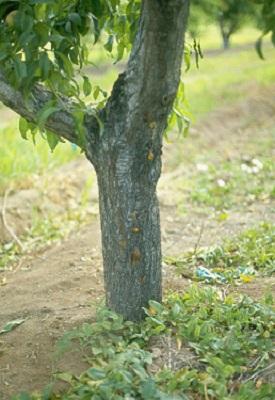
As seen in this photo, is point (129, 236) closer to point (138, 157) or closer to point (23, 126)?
point (138, 157)

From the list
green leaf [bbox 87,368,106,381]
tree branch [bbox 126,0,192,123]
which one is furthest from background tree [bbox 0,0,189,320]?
green leaf [bbox 87,368,106,381]

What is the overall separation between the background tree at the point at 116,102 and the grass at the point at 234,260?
0.74 meters

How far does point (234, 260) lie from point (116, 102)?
5.50ft

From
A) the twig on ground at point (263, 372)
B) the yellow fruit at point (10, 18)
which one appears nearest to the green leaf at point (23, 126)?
the yellow fruit at point (10, 18)

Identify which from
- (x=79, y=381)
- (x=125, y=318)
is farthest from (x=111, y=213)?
(x=79, y=381)

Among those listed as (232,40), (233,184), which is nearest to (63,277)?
(233,184)

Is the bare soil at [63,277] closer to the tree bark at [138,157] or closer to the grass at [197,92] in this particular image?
the grass at [197,92]

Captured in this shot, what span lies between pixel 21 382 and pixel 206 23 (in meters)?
2.01

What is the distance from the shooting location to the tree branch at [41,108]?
302 cm

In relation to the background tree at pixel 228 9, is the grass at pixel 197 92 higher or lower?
lower

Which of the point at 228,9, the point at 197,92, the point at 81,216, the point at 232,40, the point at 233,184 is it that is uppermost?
the point at 228,9

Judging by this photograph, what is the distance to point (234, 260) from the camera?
424 centimetres

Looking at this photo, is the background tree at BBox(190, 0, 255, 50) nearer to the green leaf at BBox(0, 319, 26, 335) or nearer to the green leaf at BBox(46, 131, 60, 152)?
the green leaf at BBox(46, 131, 60, 152)

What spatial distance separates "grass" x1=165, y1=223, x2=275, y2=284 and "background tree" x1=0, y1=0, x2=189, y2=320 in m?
0.74
